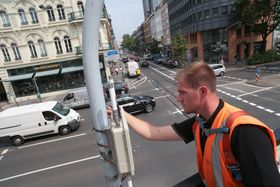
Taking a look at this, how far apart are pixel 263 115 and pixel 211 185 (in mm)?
11429

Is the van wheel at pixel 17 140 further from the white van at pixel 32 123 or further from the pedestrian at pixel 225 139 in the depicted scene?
the pedestrian at pixel 225 139

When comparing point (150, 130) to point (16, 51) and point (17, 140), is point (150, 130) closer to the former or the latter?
point (17, 140)

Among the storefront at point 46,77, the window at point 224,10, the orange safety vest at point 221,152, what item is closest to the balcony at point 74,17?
the storefront at point 46,77

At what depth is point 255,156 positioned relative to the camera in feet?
4.05

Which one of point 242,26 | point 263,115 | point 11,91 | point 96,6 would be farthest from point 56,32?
point 242,26

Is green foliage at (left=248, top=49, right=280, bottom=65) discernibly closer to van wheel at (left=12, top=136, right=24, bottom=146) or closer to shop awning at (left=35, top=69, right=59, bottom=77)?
shop awning at (left=35, top=69, right=59, bottom=77)

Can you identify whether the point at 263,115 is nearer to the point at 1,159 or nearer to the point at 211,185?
the point at 211,185

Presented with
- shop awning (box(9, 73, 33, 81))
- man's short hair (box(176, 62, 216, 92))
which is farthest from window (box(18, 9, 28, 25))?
man's short hair (box(176, 62, 216, 92))

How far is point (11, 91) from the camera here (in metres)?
27.4

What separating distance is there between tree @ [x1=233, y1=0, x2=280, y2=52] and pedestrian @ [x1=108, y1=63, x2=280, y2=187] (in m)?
36.7

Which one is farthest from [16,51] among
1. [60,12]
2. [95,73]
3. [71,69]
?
[95,73]

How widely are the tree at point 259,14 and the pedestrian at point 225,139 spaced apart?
36.7 metres

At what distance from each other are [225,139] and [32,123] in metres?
12.6

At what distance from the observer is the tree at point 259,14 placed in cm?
3125
